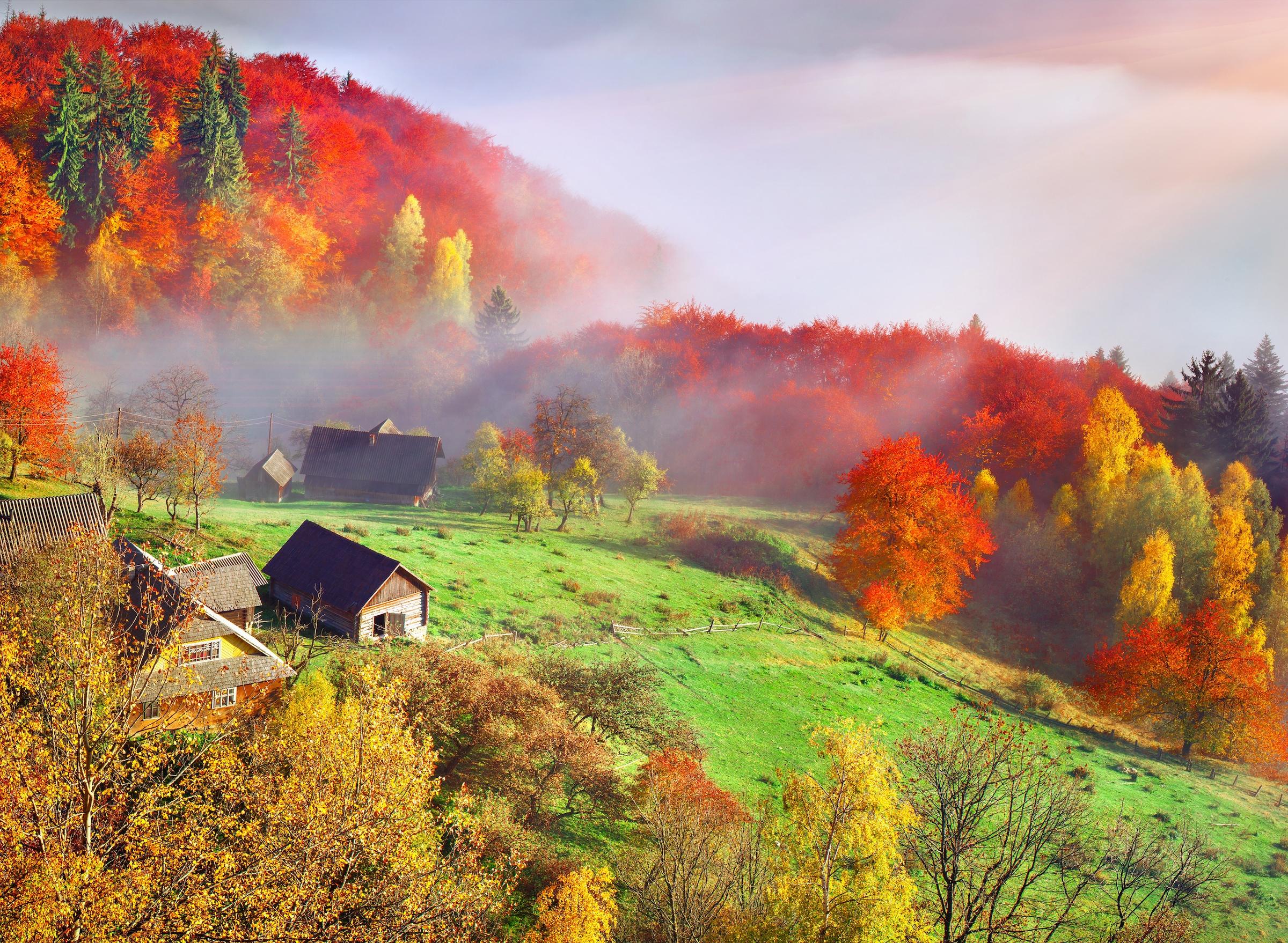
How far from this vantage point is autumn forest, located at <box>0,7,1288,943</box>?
15.0m

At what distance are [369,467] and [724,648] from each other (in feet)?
119

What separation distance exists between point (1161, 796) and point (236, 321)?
310 feet

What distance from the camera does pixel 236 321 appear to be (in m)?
81.8

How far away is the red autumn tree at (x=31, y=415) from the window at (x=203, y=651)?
26506mm

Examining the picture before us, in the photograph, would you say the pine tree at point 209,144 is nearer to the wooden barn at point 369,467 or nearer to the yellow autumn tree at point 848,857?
the wooden barn at point 369,467

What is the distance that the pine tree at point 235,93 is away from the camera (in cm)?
8125

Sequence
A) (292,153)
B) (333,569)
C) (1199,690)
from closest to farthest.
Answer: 1. (333,569)
2. (1199,690)
3. (292,153)

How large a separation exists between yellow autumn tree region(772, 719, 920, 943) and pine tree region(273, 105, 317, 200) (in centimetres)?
9725

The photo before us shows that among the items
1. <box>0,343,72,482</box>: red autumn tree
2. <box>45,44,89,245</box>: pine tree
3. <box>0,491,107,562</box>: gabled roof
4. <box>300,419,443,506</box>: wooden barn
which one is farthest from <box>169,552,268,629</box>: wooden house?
<box>45,44,89,245</box>: pine tree

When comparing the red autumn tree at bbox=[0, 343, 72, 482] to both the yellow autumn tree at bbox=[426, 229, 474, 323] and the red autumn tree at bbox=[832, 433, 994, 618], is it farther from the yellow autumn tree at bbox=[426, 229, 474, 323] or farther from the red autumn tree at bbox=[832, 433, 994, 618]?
the yellow autumn tree at bbox=[426, 229, 474, 323]

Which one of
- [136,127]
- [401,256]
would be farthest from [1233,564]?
[136,127]

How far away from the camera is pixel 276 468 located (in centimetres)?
5850

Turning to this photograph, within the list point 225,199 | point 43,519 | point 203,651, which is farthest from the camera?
point 225,199

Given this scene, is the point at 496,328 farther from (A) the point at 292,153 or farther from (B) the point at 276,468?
(B) the point at 276,468
